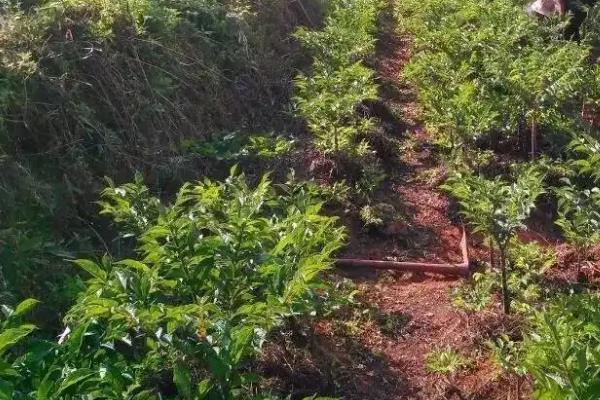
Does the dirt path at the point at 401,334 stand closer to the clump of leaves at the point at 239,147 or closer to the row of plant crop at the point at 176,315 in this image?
the row of plant crop at the point at 176,315

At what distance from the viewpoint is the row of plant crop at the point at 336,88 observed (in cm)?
611

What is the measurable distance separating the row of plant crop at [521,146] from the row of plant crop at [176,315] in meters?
1.13

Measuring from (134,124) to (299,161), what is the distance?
1.42 meters

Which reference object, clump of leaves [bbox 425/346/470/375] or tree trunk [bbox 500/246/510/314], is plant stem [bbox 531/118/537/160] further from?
clump of leaves [bbox 425/346/470/375]

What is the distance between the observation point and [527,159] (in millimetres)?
6352

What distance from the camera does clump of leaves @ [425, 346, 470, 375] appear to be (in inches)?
162

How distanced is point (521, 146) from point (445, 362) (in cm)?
290

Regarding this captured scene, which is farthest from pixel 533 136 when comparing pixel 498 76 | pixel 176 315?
pixel 176 315

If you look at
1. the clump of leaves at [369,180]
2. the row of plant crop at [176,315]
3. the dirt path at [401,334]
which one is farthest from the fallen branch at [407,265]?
the row of plant crop at [176,315]

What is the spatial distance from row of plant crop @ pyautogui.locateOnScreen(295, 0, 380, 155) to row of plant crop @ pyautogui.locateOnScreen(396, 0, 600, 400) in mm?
638

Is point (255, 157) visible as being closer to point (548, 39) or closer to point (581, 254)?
point (581, 254)

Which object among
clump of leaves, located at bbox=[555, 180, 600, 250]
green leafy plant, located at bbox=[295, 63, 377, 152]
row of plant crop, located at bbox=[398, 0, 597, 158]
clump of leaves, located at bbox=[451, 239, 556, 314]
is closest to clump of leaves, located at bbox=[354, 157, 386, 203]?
green leafy plant, located at bbox=[295, 63, 377, 152]

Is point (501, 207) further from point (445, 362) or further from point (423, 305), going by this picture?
point (445, 362)

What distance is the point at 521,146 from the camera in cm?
645
